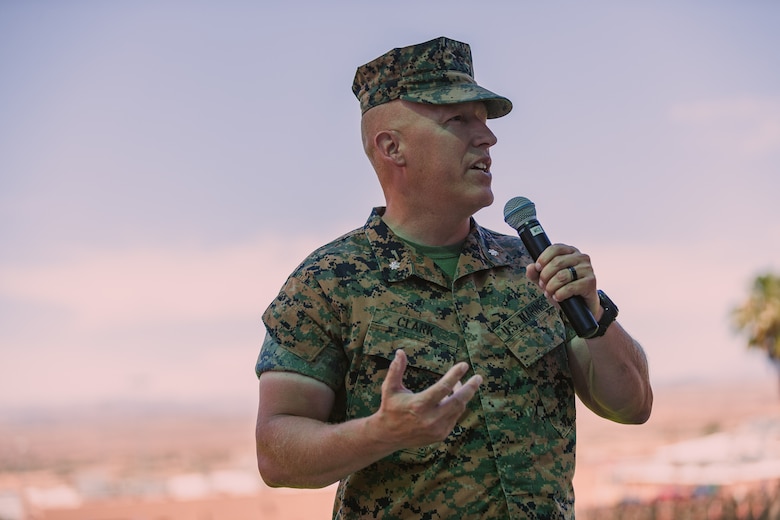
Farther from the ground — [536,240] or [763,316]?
[763,316]

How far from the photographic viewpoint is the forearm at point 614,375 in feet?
10.4

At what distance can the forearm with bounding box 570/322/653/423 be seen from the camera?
10.4ft

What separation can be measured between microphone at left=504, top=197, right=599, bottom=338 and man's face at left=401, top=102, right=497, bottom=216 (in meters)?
0.14

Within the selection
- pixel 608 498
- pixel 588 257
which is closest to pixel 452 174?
pixel 588 257

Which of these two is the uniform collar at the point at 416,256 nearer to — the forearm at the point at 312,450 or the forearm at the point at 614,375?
the forearm at the point at 614,375

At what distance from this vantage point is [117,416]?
10438 cm

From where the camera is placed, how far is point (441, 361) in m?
3.12

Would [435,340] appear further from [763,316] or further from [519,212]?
[763,316]

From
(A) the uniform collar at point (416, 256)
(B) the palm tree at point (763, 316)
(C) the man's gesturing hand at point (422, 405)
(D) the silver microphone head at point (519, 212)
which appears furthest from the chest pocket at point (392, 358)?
(B) the palm tree at point (763, 316)

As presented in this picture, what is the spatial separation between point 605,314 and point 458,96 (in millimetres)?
797

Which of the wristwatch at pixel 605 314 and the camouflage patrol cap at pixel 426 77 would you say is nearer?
the wristwatch at pixel 605 314

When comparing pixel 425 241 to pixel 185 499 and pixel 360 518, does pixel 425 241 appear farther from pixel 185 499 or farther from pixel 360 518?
pixel 185 499

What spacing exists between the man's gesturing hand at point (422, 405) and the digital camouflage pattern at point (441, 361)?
46 centimetres

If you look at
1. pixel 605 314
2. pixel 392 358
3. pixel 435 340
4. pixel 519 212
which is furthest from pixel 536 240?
pixel 392 358
